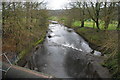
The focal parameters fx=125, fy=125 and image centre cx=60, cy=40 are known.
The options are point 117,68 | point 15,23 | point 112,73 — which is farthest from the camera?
point 15,23

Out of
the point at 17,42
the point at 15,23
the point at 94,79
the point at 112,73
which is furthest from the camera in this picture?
the point at 17,42

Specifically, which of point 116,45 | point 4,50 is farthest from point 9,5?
point 116,45

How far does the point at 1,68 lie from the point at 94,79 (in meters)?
5.69

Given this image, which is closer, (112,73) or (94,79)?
Result: (112,73)

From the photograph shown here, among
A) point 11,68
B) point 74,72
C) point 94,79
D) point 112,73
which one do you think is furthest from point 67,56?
point 11,68

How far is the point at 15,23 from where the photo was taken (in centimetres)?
945

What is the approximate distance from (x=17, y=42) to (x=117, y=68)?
7534 mm

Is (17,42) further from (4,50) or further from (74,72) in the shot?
(74,72)

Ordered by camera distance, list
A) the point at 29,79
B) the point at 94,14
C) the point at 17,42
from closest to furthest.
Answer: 1. the point at 29,79
2. the point at 17,42
3. the point at 94,14

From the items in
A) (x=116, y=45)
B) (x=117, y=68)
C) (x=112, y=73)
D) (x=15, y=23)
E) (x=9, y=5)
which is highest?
(x=9, y=5)

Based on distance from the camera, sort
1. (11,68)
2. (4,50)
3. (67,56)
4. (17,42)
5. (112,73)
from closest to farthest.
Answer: (11,68)
(112,73)
(4,50)
(17,42)
(67,56)

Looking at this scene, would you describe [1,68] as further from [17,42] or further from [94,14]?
[94,14]

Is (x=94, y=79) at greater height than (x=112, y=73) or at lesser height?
lesser

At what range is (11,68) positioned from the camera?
6.53m
